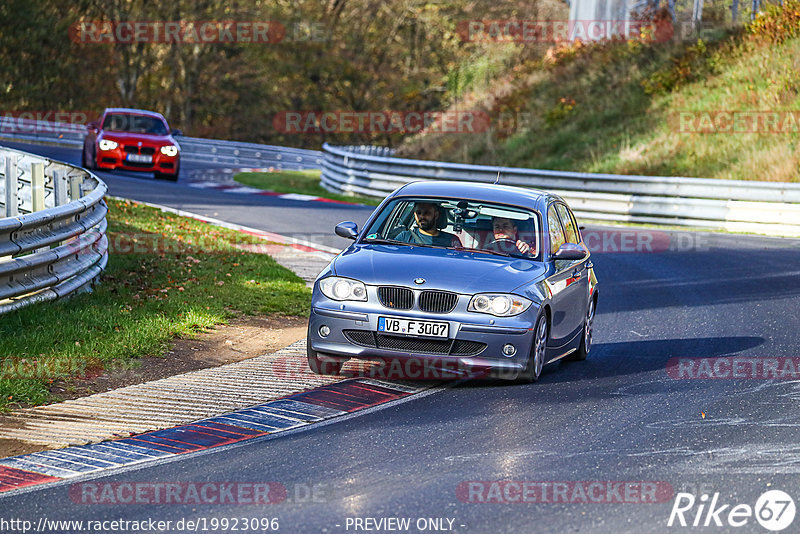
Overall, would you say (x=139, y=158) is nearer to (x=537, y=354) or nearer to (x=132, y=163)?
(x=132, y=163)

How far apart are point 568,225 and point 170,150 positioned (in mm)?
19257

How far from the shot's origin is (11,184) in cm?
1439

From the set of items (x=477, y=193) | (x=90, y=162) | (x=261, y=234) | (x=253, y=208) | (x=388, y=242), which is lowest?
(x=253, y=208)

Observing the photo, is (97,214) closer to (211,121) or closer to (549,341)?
(549,341)

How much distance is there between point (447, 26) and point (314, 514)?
2367 inches

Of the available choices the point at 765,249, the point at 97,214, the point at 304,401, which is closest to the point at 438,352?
the point at 304,401

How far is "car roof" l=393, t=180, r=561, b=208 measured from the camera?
9.79 metres

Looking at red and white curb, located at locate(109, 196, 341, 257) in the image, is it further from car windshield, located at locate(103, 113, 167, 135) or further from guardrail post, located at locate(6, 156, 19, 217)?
car windshield, located at locate(103, 113, 167, 135)

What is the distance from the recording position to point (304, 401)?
8.09 m

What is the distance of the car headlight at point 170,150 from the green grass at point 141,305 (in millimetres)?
9986

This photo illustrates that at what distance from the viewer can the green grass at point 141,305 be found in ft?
28.6

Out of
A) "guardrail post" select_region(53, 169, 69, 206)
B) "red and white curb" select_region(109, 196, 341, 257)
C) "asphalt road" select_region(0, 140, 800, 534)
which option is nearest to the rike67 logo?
"asphalt road" select_region(0, 140, 800, 534)

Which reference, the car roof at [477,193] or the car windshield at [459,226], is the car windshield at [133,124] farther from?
the car windshield at [459,226]

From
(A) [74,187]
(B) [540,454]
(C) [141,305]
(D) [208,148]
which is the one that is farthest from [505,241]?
(D) [208,148]
